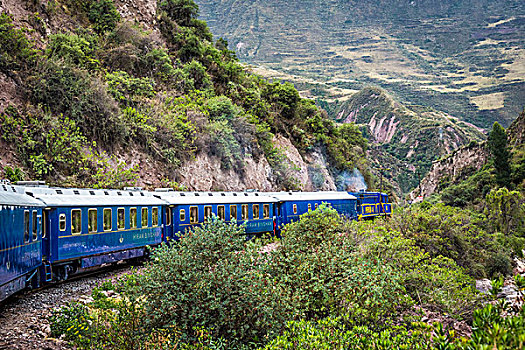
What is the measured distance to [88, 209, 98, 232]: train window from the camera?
581 inches

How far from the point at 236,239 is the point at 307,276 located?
222 cm

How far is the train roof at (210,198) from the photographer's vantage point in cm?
1978

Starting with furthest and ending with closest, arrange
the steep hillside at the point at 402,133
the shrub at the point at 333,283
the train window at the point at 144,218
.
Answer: the steep hillside at the point at 402,133 → the train window at the point at 144,218 → the shrub at the point at 333,283

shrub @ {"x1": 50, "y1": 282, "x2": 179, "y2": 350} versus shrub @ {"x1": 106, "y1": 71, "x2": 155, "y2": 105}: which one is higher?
shrub @ {"x1": 106, "y1": 71, "x2": 155, "y2": 105}

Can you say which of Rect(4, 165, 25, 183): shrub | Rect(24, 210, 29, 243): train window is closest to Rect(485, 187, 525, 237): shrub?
Rect(4, 165, 25, 183): shrub

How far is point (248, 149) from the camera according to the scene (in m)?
38.3

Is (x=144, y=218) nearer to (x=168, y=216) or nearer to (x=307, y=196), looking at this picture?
(x=168, y=216)

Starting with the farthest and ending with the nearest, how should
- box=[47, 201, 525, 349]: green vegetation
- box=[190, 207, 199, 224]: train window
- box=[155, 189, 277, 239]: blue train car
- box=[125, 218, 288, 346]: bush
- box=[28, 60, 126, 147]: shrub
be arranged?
box=[28, 60, 126, 147]: shrub, box=[190, 207, 199, 224]: train window, box=[155, 189, 277, 239]: blue train car, box=[125, 218, 288, 346]: bush, box=[47, 201, 525, 349]: green vegetation

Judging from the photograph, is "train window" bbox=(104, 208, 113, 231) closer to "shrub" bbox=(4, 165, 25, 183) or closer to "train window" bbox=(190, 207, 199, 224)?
"train window" bbox=(190, 207, 199, 224)

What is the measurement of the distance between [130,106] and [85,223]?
54.7 ft

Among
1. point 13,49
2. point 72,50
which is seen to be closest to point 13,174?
point 13,49

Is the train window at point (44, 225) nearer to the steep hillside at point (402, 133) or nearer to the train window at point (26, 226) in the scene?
the train window at point (26, 226)

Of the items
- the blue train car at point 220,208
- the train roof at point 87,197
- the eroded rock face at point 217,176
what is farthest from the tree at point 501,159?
the train roof at point 87,197

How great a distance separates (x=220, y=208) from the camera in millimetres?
21547
